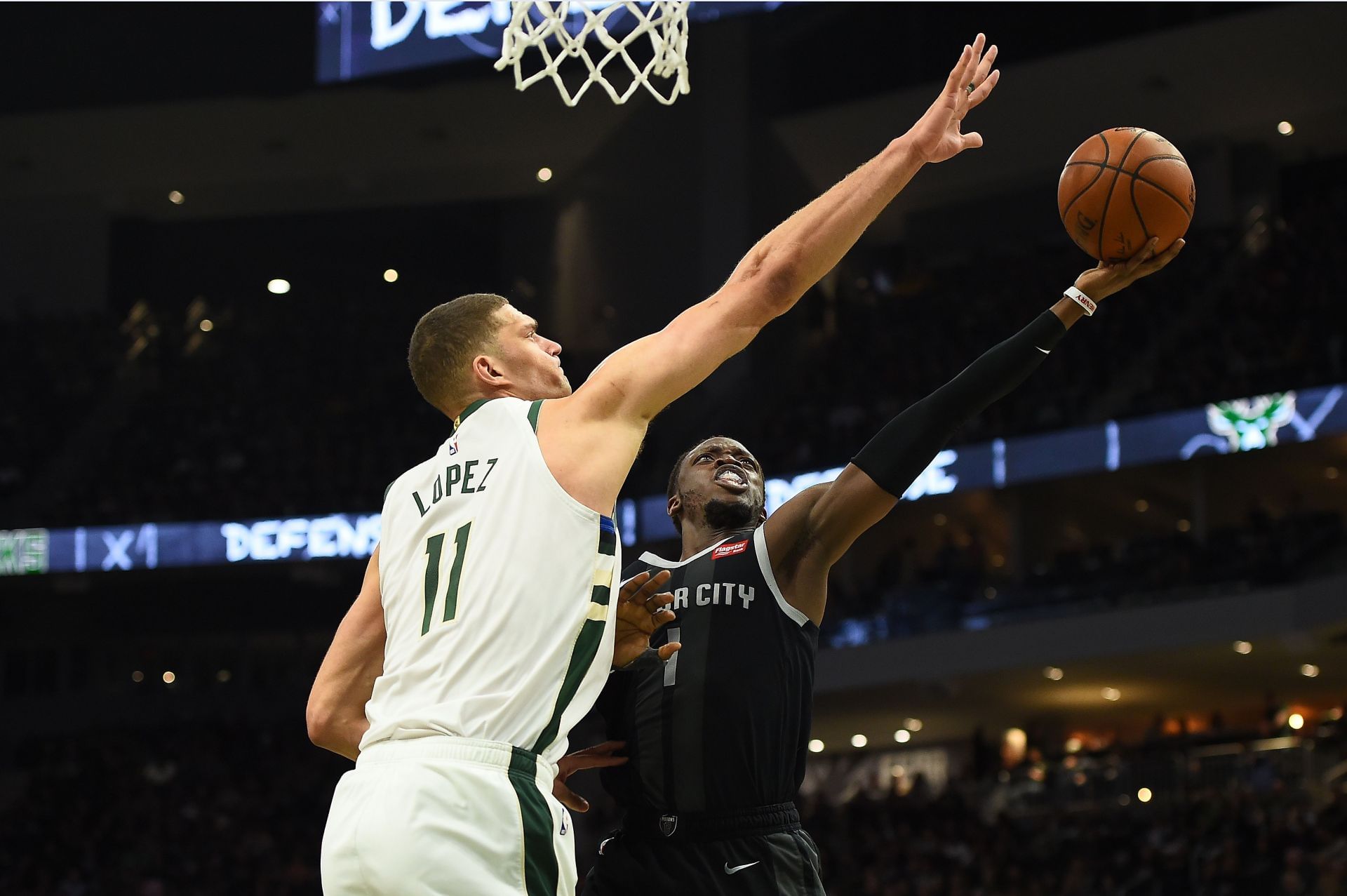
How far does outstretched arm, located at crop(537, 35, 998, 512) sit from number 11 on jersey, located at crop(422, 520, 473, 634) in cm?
22

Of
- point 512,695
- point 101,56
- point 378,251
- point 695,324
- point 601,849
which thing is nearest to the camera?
point 512,695

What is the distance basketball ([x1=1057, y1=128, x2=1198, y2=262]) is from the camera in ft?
13.2

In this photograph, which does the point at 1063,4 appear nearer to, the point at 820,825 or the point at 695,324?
the point at 820,825

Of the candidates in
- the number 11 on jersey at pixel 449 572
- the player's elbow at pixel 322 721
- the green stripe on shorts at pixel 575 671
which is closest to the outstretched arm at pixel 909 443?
the green stripe on shorts at pixel 575 671

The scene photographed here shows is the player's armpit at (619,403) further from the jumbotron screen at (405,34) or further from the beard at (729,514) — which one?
the jumbotron screen at (405,34)

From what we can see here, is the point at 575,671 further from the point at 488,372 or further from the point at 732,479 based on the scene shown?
the point at 732,479

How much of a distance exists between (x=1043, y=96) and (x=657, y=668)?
21643mm

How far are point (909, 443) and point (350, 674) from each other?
139 cm

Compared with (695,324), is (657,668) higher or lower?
lower

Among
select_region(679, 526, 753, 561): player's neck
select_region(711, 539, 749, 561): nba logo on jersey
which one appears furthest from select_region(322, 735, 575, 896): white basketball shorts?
select_region(679, 526, 753, 561): player's neck

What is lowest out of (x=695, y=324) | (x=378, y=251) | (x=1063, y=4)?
(x=695, y=324)

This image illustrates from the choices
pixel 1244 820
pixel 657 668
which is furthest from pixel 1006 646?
pixel 657 668

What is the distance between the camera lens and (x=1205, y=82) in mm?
23625

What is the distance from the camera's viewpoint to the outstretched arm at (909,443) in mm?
3707
